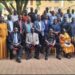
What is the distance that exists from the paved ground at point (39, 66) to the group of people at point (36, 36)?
47 centimetres

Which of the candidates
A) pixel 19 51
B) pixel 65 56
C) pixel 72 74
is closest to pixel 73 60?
pixel 65 56

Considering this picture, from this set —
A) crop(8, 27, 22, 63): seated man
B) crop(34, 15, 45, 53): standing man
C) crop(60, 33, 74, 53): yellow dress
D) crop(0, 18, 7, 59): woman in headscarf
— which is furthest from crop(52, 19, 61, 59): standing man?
crop(0, 18, 7, 59): woman in headscarf

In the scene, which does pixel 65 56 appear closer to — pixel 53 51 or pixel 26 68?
pixel 53 51

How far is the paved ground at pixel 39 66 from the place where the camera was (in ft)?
50.8

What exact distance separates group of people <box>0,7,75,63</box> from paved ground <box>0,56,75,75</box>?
1.53 feet

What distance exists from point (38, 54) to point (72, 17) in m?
3.14

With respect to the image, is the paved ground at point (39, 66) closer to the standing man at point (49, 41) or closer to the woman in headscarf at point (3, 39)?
the standing man at point (49, 41)

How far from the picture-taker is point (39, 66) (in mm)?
16734

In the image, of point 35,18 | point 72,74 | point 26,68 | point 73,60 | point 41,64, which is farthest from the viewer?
point 35,18

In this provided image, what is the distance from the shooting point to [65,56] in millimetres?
19266

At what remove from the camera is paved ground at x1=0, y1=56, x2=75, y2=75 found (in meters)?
15.5

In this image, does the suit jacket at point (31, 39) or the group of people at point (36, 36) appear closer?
the group of people at point (36, 36)

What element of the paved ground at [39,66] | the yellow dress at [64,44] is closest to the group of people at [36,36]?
the yellow dress at [64,44]

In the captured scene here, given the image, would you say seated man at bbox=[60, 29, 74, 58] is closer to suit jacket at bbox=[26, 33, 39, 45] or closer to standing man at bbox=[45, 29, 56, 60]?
standing man at bbox=[45, 29, 56, 60]
